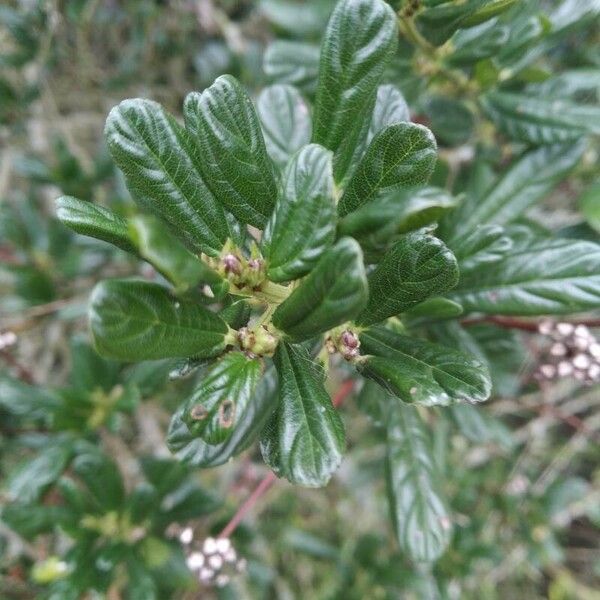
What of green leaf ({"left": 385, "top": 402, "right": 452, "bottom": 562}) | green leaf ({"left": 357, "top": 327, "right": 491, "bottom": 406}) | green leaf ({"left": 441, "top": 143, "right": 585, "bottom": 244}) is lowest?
green leaf ({"left": 385, "top": 402, "right": 452, "bottom": 562})

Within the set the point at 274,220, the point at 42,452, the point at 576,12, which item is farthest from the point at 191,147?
the point at 42,452

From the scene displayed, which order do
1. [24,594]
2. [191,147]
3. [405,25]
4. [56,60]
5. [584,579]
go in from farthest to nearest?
[584,579]
[56,60]
[24,594]
[405,25]
[191,147]

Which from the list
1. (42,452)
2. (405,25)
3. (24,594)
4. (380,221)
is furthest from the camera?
(24,594)

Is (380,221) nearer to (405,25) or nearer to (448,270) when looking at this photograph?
(448,270)

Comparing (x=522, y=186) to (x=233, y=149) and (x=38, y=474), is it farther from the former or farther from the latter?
(x=38, y=474)

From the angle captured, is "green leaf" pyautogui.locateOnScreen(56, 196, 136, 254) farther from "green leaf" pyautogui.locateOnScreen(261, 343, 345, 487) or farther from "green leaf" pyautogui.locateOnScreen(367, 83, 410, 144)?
"green leaf" pyautogui.locateOnScreen(367, 83, 410, 144)

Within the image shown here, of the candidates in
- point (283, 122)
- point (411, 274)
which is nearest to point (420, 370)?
point (411, 274)

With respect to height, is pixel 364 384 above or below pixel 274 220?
below

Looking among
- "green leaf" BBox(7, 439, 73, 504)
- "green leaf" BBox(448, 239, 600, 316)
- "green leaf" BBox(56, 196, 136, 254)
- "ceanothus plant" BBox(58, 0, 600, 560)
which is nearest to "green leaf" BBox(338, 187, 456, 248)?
"ceanothus plant" BBox(58, 0, 600, 560)
